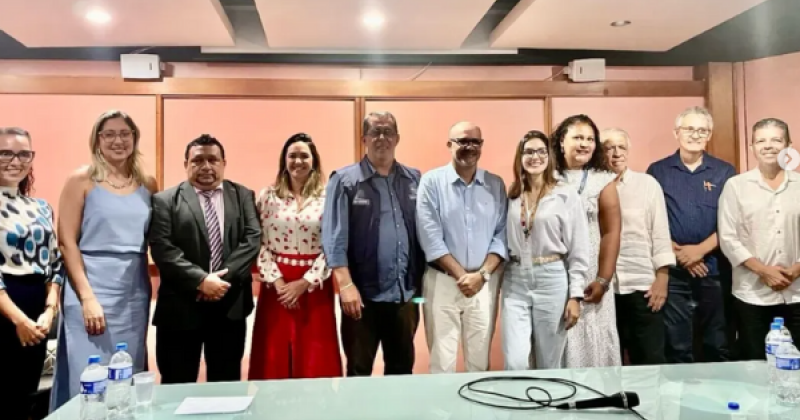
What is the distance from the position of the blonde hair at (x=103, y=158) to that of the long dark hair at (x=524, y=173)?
1.68 meters

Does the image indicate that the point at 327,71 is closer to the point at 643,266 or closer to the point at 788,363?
the point at 643,266

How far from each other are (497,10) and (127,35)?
6.83 ft

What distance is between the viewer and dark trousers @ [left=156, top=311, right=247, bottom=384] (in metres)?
2.50

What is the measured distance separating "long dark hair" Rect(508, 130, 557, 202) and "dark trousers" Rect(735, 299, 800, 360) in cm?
127

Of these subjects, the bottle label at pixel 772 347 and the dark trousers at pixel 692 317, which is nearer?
the bottle label at pixel 772 347

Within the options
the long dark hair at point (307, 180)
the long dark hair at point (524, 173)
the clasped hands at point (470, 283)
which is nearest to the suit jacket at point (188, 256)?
the long dark hair at point (307, 180)

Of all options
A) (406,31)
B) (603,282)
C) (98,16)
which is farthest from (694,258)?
(98,16)

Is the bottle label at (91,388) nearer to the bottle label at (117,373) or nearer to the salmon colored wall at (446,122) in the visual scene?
the bottle label at (117,373)

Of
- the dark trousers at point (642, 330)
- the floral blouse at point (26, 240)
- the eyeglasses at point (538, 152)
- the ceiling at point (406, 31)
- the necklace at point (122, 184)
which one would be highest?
the ceiling at point (406, 31)

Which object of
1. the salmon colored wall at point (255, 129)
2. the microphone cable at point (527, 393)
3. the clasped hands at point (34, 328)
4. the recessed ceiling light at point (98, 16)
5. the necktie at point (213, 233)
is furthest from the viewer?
the salmon colored wall at point (255, 129)

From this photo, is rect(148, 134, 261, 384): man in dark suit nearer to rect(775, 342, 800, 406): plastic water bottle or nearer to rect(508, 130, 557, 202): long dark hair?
rect(508, 130, 557, 202): long dark hair

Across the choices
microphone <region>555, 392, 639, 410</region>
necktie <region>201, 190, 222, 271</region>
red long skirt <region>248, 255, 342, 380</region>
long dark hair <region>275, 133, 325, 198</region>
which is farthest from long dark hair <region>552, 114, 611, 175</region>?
necktie <region>201, 190, 222, 271</region>

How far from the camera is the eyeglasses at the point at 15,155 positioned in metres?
2.42

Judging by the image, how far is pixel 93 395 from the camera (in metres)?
1.33
